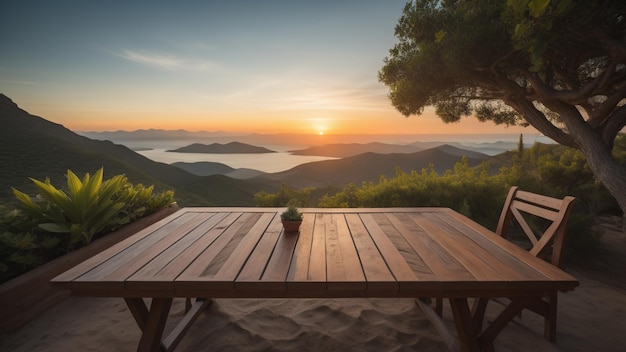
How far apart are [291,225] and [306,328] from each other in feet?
3.24

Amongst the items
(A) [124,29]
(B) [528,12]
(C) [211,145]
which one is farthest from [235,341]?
(C) [211,145]

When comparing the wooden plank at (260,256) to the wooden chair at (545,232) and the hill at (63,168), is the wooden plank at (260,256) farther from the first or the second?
the hill at (63,168)

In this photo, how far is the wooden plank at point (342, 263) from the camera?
1396 millimetres

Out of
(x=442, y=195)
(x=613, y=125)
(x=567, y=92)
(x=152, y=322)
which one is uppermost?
(x=567, y=92)

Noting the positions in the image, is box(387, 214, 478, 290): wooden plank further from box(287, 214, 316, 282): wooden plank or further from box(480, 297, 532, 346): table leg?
box(287, 214, 316, 282): wooden plank

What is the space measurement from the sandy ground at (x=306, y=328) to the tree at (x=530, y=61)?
215 cm

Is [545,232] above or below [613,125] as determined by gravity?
below

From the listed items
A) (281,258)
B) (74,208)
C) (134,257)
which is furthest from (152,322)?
(74,208)

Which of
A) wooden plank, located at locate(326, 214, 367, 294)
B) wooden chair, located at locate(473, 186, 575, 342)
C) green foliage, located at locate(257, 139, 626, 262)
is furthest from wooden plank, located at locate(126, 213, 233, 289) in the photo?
green foliage, located at locate(257, 139, 626, 262)

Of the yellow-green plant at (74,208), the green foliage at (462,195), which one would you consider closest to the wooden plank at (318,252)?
the green foliage at (462,195)

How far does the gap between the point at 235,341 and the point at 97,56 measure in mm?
8053

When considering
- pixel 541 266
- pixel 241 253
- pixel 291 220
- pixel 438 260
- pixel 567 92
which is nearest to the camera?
pixel 541 266

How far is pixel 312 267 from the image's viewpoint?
1.57 meters

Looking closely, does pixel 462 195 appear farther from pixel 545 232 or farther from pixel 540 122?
pixel 545 232
